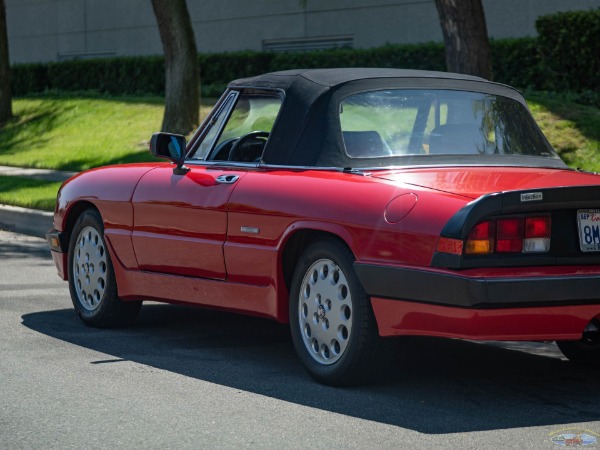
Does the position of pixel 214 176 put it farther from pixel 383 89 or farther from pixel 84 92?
pixel 84 92

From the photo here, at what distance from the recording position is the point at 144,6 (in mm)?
32125

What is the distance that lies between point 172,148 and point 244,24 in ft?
71.8

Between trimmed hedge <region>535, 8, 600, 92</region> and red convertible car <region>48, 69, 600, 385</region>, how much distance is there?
37.3ft

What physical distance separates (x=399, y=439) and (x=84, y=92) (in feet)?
78.2

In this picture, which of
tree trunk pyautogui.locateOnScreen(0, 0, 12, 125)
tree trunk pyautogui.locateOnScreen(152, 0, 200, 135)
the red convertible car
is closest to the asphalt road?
the red convertible car

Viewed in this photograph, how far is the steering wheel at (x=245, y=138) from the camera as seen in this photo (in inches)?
293

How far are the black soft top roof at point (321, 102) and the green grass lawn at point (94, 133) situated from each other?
309 inches

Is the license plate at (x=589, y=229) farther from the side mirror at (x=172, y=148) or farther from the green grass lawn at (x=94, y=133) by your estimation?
the green grass lawn at (x=94, y=133)

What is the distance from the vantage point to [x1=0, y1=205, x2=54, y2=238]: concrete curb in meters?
14.5

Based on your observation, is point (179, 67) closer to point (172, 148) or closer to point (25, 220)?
point (25, 220)

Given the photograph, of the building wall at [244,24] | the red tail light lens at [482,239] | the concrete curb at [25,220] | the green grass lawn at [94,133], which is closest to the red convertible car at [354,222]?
the red tail light lens at [482,239]

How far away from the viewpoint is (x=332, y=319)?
20.7 ft

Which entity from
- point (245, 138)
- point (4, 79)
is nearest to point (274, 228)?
point (245, 138)

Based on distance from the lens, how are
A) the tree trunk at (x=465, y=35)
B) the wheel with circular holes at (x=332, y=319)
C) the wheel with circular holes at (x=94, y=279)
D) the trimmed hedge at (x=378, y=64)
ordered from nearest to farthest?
the wheel with circular holes at (x=332, y=319) < the wheel with circular holes at (x=94, y=279) < the tree trunk at (x=465, y=35) < the trimmed hedge at (x=378, y=64)
